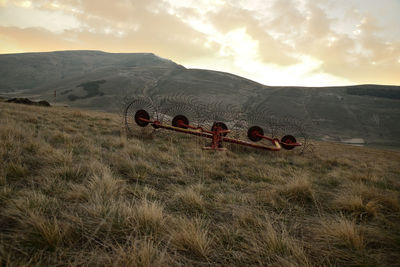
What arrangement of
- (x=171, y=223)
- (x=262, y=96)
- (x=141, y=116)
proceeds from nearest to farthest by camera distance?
(x=171, y=223) < (x=141, y=116) < (x=262, y=96)

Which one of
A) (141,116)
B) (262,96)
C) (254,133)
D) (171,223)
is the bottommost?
(171,223)

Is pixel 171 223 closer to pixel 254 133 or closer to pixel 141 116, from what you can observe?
pixel 141 116

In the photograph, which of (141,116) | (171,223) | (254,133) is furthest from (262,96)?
(171,223)

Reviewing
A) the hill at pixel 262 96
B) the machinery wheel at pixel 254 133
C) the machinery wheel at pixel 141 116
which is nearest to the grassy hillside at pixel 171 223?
the machinery wheel at pixel 141 116

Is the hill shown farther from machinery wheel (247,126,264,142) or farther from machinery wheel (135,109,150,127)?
machinery wheel (247,126,264,142)

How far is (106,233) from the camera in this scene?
1.86 meters

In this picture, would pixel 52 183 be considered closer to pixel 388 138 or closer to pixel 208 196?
pixel 208 196

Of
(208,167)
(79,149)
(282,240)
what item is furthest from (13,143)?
(282,240)

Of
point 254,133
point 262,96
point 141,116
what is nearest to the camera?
point 141,116

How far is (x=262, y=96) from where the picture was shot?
79688 mm

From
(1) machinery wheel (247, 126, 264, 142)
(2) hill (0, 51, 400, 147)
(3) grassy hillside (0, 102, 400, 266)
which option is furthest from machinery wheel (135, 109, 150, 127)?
(2) hill (0, 51, 400, 147)

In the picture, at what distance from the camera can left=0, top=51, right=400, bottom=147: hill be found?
62812 mm

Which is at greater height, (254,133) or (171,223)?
(254,133)

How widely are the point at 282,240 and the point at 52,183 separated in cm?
288
